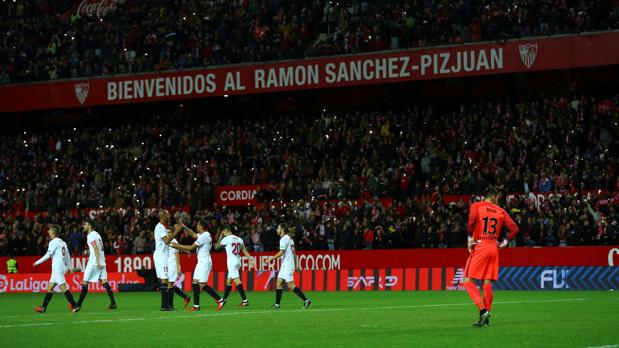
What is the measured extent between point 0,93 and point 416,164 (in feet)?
68.7

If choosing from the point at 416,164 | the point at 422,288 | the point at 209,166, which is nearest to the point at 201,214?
the point at 209,166

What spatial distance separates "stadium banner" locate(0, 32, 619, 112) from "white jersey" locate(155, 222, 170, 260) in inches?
774

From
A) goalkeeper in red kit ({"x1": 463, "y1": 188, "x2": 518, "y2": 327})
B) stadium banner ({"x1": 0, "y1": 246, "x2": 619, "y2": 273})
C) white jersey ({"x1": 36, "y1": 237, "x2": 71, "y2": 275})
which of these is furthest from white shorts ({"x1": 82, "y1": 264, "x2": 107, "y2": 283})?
goalkeeper in red kit ({"x1": 463, "y1": 188, "x2": 518, "y2": 327})

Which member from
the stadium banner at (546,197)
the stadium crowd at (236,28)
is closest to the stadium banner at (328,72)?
the stadium crowd at (236,28)

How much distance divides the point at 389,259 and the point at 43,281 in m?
12.8

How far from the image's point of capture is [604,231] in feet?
101

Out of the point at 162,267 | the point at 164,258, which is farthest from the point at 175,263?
the point at 162,267

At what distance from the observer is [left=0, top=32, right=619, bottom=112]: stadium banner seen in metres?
38.4

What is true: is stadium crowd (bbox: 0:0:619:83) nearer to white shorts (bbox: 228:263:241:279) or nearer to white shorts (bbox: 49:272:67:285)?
white shorts (bbox: 228:263:241:279)

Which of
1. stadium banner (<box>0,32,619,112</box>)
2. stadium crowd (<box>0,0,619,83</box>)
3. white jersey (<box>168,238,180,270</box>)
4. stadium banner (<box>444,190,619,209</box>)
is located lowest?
white jersey (<box>168,238,180,270</box>)

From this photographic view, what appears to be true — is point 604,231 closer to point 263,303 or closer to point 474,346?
point 263,303

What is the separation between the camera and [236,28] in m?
45.5

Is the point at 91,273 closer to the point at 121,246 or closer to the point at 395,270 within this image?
the point at 395,270

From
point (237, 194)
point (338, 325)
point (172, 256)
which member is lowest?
point (338, 325)
